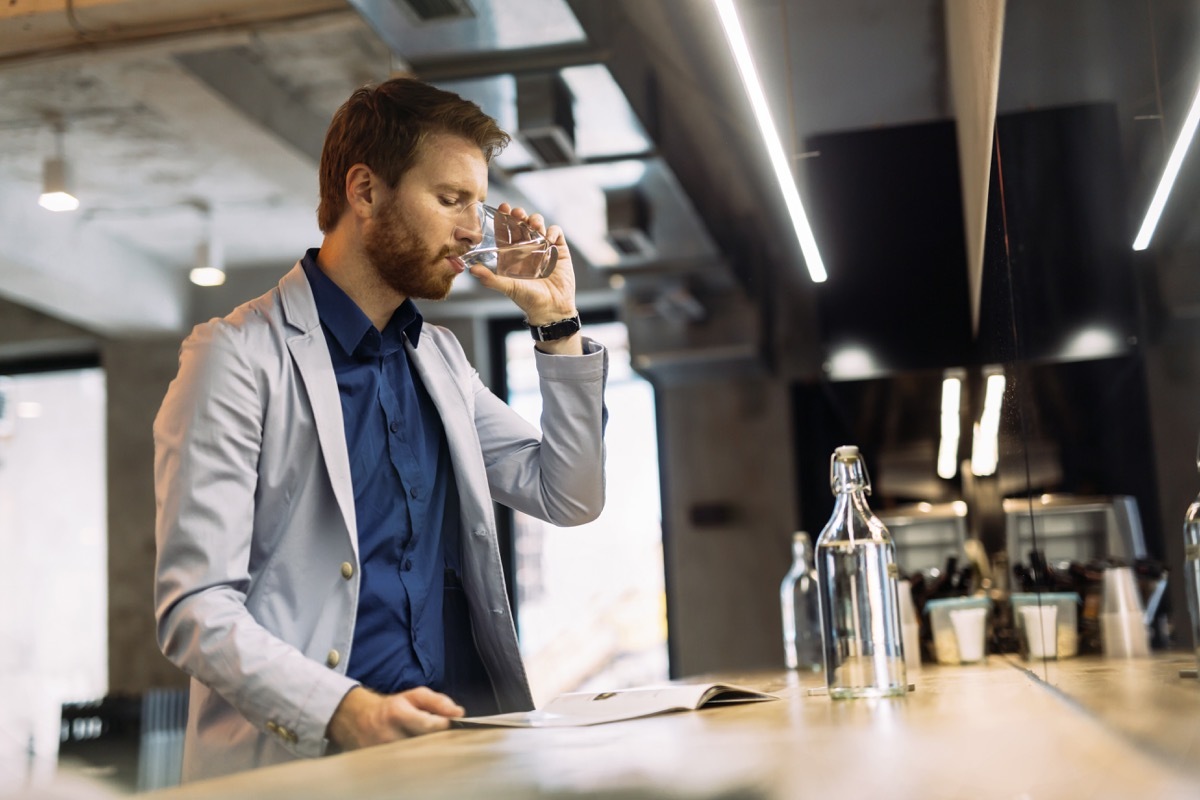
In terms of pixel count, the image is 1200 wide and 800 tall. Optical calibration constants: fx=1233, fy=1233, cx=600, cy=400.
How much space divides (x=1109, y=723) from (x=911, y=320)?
3.50 meters

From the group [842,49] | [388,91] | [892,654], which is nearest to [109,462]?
[842,49]

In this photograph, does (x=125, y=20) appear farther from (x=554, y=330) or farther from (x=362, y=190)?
(x=554, y=330)

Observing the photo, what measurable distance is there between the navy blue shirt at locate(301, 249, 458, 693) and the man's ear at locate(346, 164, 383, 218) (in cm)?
10

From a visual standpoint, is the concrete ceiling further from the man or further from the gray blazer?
the gray blazer

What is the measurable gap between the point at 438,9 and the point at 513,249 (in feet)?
4.49

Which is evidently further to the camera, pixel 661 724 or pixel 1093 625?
pixel 1093 625

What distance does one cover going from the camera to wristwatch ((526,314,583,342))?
1.73 m

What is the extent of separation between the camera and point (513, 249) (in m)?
1.78

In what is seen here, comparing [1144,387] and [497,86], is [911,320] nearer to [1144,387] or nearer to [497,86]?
[497,86]

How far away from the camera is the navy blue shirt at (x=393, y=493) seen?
1514 mm

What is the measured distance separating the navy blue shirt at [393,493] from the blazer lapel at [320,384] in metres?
0.04

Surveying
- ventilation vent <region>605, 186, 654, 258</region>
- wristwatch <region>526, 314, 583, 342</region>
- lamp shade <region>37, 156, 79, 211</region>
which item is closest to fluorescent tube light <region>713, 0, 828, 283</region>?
wristwatch <region>526, 314, 583, 342</region>

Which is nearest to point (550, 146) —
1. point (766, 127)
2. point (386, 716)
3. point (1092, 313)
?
point (766, 127)

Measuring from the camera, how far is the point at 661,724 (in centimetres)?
111
